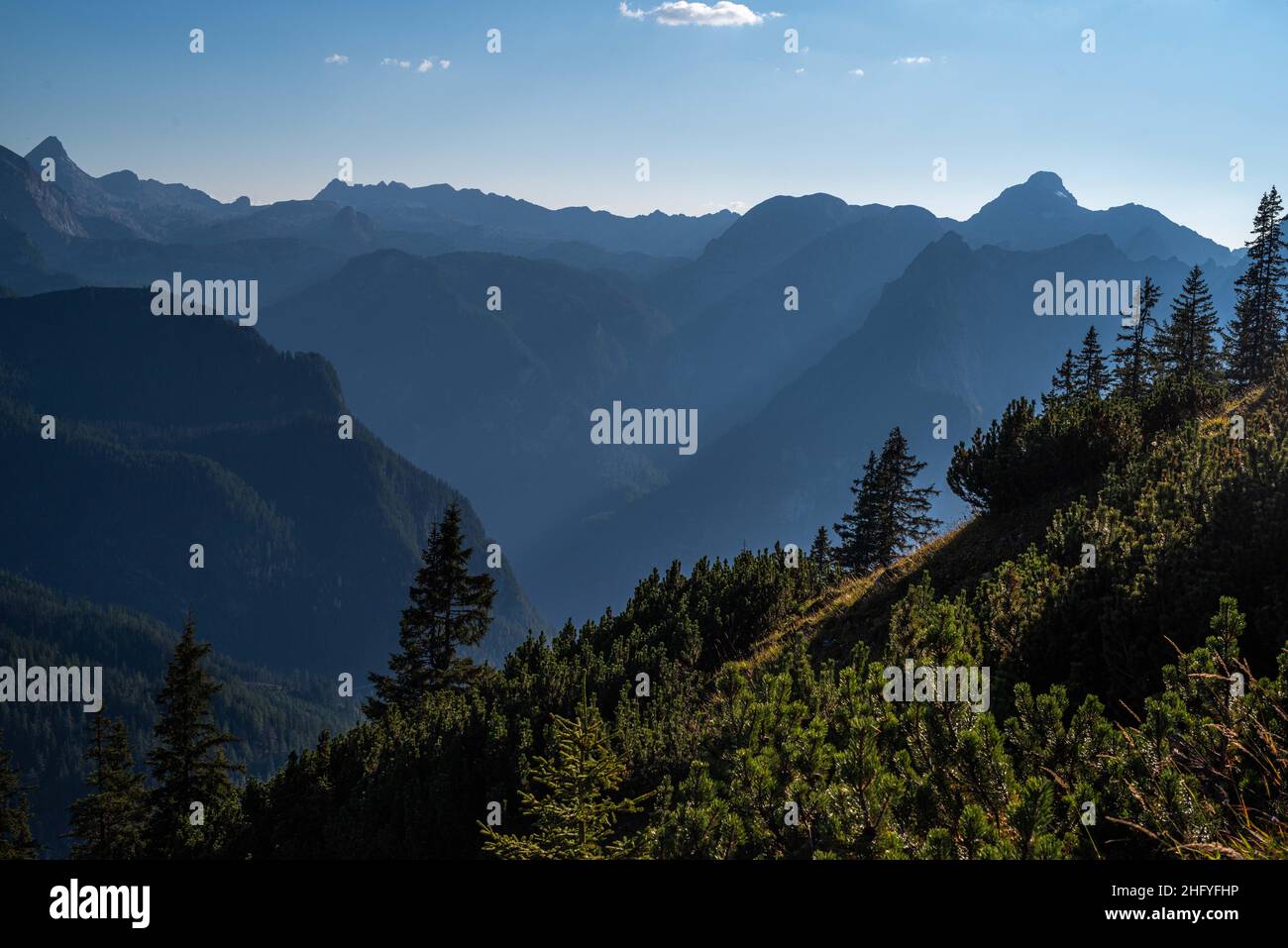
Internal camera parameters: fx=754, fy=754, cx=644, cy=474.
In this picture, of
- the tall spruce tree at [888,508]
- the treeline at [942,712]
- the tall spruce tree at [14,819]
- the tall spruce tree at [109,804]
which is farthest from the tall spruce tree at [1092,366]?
the tall spruce tree at [14,819]

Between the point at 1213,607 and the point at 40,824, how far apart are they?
241 m

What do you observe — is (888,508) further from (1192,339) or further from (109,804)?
(109,804)

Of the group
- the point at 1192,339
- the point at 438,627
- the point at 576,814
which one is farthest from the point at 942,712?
the point at 1192,339

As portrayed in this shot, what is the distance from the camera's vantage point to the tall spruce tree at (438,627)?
30.2 m

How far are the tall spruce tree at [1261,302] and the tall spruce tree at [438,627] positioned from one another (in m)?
50.5

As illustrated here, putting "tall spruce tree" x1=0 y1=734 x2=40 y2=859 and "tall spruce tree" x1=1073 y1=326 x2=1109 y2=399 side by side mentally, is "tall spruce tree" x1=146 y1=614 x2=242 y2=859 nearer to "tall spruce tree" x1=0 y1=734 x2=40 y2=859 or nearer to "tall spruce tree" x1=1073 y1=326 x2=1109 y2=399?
"tall spruce tree" x1=0 y1=734 x2=40 y2=859

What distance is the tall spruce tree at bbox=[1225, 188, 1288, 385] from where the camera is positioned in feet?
163

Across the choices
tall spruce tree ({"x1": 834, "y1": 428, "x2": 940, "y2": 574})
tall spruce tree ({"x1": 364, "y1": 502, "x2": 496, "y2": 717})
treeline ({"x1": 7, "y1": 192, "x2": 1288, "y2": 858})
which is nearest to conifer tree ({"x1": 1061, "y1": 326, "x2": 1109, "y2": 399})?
tall spruce tree ({"x1": 834, "y1": 428, "x2": 940, "y2": 574})

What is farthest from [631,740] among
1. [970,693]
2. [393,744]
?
[393,744]

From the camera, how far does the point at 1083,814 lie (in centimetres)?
435

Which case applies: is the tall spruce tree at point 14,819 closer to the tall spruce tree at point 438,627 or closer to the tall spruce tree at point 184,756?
the tall spruce tree at point 184,756

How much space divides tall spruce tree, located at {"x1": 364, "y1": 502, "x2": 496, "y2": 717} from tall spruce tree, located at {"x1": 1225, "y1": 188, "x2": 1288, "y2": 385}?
1987 inches

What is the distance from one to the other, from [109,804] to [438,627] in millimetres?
18303
